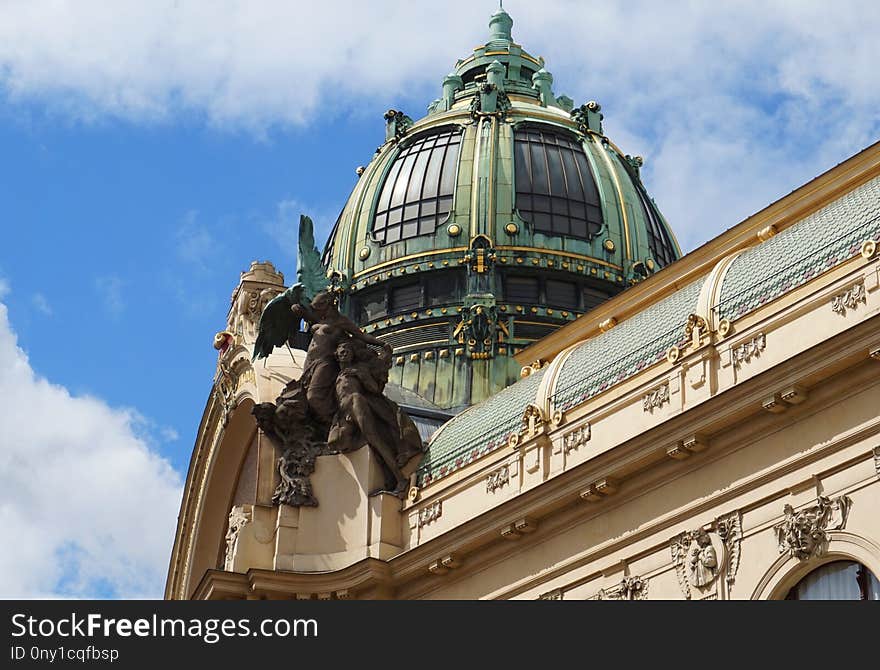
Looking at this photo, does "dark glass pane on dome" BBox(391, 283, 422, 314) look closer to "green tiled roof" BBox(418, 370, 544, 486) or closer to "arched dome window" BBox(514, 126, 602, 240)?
"arched dome window" BBox(514, 126, 602, 240)

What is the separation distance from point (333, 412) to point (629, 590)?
8291mm

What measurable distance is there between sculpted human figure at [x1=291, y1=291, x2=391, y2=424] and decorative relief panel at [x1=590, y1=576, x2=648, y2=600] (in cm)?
795

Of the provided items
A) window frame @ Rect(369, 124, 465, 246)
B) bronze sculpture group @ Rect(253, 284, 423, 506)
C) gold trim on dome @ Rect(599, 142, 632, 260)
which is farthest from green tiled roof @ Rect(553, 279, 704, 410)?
gold trim on dome @ Rect(599, 142, 632, 260)

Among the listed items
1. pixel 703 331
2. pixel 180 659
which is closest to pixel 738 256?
pixel 703 331

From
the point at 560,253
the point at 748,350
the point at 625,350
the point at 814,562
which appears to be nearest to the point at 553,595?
the point at 625,350

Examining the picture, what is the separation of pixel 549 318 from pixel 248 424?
924 centimetres

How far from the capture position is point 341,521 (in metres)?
32.1

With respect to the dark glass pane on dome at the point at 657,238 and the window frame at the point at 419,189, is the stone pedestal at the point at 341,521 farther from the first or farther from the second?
the dark glass pane on dome at the point at 657,238

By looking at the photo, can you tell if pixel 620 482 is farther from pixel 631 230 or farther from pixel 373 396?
pixel 631 230

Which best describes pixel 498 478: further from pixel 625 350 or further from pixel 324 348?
pixel 324 348

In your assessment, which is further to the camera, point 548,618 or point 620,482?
point 620,482

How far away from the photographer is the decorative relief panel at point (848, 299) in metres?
24.6

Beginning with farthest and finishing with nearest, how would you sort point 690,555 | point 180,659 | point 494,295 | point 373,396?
point 494,295 < point 373,396 < point 690,555 < point 180,659

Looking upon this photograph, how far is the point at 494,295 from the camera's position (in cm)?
4288
